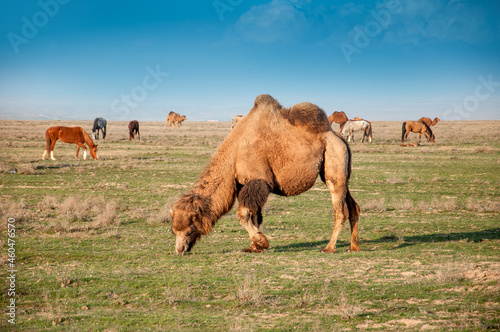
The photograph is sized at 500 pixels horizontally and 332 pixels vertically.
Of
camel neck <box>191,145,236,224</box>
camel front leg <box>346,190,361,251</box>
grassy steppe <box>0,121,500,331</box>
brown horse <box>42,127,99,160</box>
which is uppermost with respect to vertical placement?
brown horse <box>42,127,99,160</box>

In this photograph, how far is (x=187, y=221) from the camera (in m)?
8.51

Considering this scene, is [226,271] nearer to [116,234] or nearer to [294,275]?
[294,275]

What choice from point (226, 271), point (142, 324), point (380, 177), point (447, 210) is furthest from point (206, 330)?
point (380, 177)

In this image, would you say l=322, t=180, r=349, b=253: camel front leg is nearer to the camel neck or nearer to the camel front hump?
the camel front hump

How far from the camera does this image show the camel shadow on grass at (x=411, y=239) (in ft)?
32.2

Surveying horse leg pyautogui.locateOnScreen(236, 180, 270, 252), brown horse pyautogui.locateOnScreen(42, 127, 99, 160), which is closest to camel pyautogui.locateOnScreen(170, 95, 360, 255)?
horse leg pyautogui.locateOnScreen(236, 180, 270, 252)

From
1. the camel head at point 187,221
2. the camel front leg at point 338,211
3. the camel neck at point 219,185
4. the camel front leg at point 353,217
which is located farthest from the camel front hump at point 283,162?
the camel front leg at point 353,217

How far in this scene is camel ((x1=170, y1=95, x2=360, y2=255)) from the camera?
28.4ft

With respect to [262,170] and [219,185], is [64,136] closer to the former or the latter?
[219,185]

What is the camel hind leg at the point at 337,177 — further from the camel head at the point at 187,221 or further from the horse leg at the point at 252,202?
the camel head at the point at 187,221

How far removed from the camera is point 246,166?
8.88 meters

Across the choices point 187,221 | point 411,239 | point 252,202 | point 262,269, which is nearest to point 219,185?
point 252,202

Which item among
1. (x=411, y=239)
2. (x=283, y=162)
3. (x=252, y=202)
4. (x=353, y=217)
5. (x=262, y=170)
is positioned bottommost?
(x=411, y=239)

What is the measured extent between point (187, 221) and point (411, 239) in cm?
570
